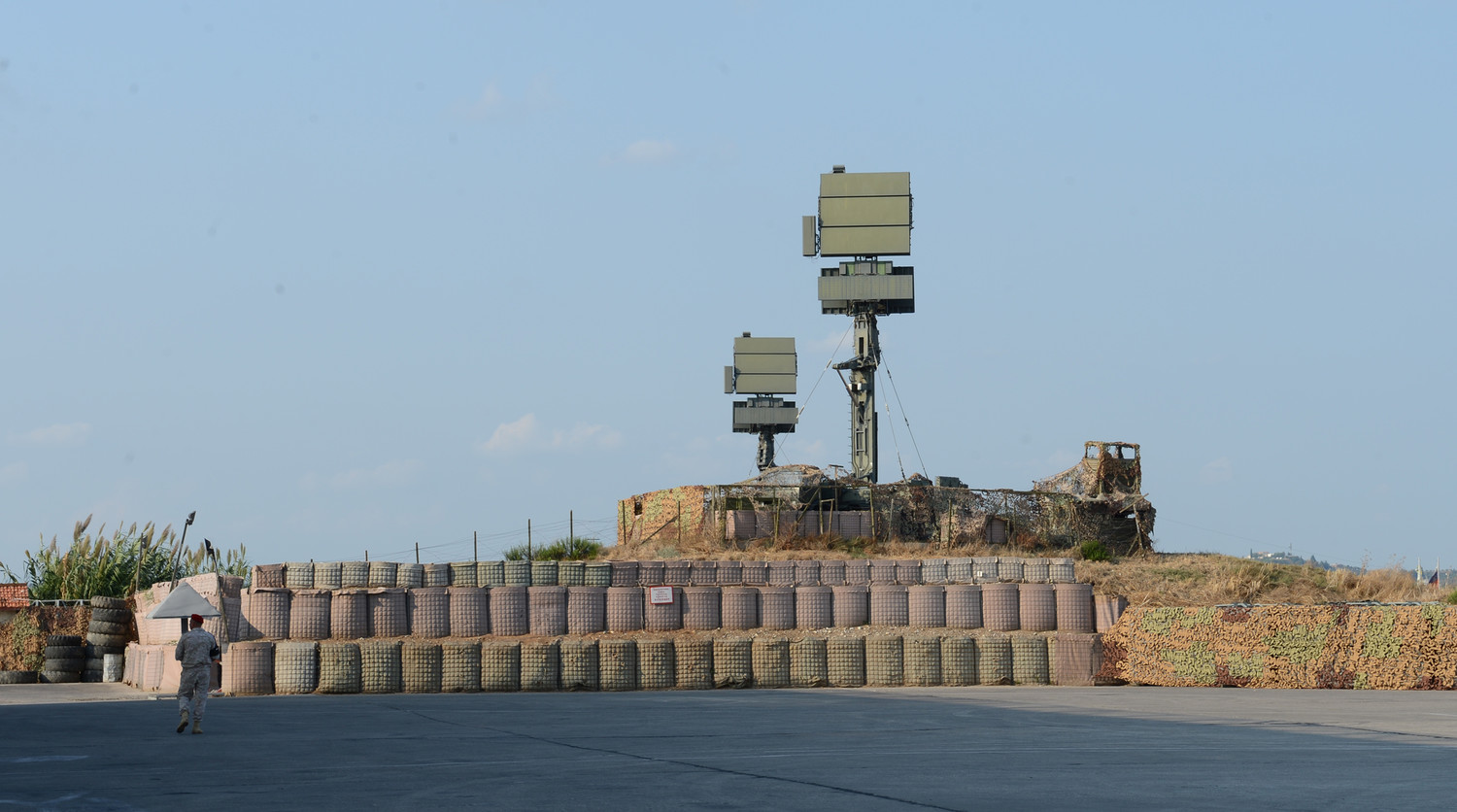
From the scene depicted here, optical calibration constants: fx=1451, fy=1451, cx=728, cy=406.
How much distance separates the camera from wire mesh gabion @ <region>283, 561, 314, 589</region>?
3038 centimetres

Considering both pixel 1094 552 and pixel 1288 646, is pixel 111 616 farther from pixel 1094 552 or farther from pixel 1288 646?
pixel 1288 646

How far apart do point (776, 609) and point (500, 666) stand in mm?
5869

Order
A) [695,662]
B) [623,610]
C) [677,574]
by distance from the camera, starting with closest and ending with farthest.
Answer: [695,662], [623,610], [677,574]

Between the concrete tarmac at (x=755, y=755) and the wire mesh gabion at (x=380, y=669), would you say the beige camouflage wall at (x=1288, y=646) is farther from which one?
the wire mesh gabion at (x=380, y=669)

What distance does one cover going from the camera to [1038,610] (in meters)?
29.7

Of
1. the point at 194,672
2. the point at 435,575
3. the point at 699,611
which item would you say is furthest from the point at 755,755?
the point at 435,575

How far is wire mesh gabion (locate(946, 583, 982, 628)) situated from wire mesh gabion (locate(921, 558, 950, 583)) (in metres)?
1.95

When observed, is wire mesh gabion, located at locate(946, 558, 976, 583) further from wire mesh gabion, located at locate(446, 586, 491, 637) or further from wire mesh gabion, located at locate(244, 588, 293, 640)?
wire mesh gabion, located at locate(244, 588, 293, 640)

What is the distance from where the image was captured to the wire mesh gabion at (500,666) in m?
28.0

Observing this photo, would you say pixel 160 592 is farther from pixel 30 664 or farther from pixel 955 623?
pixel 955 623

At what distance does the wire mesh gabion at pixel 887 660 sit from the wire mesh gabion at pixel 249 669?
11.6 m

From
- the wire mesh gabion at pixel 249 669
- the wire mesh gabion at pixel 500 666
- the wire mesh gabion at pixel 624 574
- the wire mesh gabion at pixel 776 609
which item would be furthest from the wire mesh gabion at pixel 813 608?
the wire mesh gabion at pixel 249 669

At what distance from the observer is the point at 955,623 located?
30062 millimetres

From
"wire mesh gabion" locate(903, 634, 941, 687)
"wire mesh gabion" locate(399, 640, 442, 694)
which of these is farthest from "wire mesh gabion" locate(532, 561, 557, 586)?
"wire mesh gabion" locate(903, 634, 941, 687)
